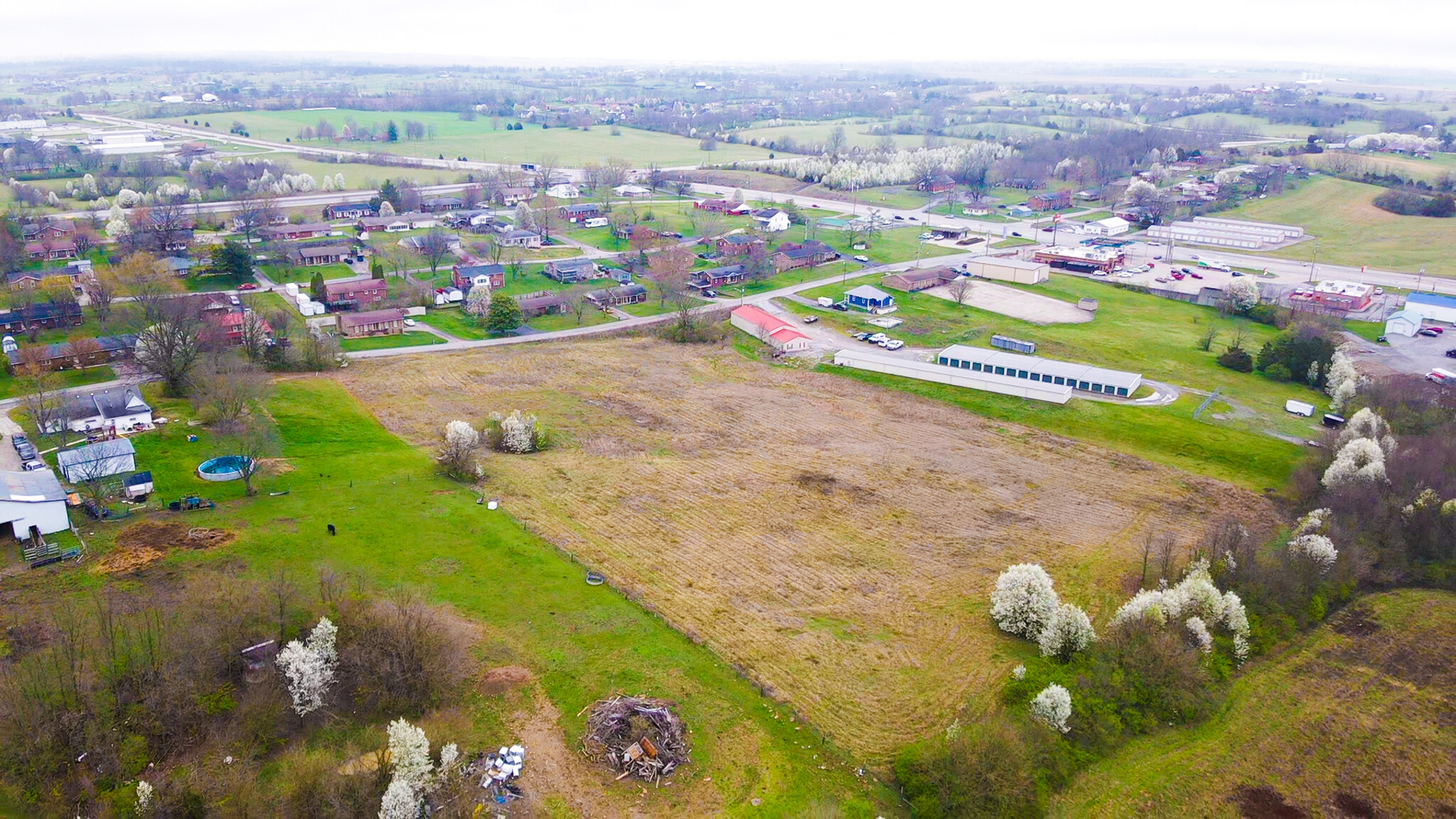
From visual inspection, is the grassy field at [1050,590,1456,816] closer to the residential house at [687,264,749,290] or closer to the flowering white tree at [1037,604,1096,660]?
the flowering white tree at [1037,604,1096,660]

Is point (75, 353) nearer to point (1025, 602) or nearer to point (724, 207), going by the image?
point (1025, 602)

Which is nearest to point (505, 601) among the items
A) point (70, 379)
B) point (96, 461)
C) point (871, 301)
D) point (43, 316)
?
point (96, 461)

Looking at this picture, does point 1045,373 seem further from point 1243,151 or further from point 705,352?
point 1243,151

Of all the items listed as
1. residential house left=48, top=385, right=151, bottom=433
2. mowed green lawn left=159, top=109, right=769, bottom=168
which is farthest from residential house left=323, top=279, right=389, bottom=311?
mowed green lawn left=159, top=109, right=769, bottom=168

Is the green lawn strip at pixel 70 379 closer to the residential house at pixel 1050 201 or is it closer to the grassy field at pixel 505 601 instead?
the grassy field at pixel 505 601

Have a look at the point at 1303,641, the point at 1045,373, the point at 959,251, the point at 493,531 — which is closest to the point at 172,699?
the point at 493,531

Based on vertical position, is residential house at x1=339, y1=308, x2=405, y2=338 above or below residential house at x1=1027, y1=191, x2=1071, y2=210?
below

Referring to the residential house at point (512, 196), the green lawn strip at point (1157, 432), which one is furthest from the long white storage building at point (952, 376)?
the residential house at point (512, 196)
